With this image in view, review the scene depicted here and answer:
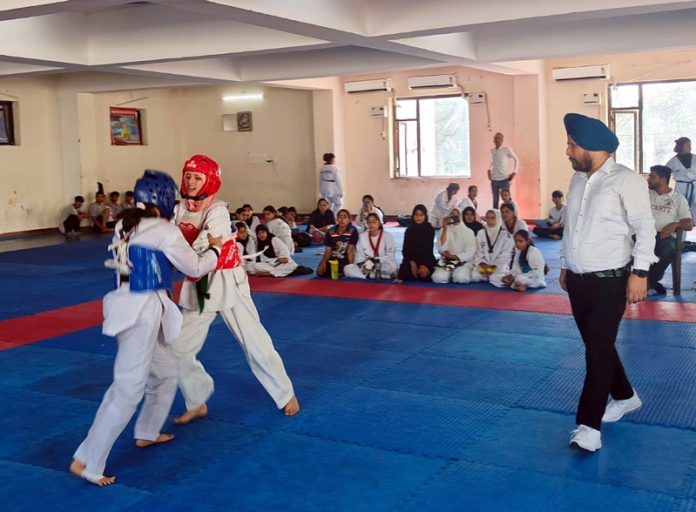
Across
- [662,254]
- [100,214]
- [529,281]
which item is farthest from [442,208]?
[100,214]

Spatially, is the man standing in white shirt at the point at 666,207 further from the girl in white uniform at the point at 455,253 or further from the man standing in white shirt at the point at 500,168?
the man standing in white shirt at the point at 500,168

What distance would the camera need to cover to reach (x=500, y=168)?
16031 mm

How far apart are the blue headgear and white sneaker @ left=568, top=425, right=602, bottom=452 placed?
2434 mm

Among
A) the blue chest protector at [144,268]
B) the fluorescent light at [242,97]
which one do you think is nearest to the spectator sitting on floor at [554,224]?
the fluorescent light at [242,97]

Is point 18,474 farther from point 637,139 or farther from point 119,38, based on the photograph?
point 637,139

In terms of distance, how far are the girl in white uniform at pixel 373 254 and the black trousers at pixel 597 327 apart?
624 centimetres

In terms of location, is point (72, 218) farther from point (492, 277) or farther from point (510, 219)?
point (492, 277)

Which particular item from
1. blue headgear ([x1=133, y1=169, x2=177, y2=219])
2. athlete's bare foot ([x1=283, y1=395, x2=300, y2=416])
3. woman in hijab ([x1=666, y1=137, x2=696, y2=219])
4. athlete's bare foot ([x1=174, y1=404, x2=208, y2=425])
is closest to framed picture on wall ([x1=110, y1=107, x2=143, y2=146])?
woman in hijab ([x1=666, y1=137, x2=696, y2=219])

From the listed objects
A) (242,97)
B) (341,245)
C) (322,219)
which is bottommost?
(341,245)

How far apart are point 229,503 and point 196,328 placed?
1182mm

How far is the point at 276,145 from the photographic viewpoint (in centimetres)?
2008

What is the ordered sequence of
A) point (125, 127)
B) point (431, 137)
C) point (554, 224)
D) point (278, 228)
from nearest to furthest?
point (278, 228), point (554, 224), point (431, 137), point (125, 127)

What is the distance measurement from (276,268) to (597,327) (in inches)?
291

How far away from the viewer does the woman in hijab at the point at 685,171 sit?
11570 millimetres
